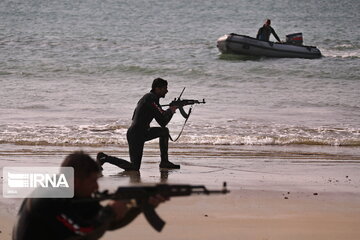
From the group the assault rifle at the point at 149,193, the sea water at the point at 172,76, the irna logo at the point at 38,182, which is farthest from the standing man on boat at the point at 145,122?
the assault rifle at the point at 149,193

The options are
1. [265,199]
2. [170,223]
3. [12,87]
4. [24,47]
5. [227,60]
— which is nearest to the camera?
[170,223]

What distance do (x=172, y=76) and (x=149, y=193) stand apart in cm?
2434

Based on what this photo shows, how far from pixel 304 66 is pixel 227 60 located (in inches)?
125

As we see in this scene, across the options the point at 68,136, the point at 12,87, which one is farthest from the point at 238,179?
the point at 12,87

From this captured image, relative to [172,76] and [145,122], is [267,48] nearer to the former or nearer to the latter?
[172,76]

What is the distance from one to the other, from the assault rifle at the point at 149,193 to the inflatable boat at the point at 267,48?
27.9m

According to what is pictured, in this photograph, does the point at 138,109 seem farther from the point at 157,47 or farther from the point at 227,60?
the point at 157,47

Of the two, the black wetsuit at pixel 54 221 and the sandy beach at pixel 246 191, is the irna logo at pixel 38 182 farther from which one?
the sandy beach at pixel 246 191

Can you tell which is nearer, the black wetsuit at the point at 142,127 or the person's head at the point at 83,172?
the person's head at the point at 83,172

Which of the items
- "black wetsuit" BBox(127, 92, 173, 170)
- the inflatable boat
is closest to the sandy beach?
"black wetsuit" BBox(127, 92, 173, 170)

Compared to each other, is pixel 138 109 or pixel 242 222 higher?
pixel 138 109

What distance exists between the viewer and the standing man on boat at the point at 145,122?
11.5 meters

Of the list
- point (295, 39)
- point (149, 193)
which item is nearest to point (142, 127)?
point (149, 193)

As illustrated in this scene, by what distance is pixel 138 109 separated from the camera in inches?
457
